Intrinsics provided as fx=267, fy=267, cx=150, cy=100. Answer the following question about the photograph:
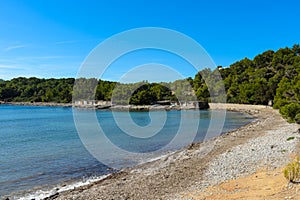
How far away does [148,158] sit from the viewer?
66.2 feet

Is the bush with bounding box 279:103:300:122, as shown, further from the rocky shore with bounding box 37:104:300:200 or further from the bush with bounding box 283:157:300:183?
the bush with bounding box 283:157:300:183

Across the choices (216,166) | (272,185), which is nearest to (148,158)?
(216,166)

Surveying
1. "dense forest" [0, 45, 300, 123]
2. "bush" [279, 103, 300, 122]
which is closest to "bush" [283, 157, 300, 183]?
"bush" [279, 103, 300, 122]

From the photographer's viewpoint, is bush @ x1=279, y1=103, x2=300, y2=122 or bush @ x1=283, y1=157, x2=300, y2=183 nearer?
bush @ x1=283, y1=157, x2=300, y2=183

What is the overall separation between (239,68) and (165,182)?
110m

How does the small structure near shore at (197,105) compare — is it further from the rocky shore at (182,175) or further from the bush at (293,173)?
the bush at (293,173)

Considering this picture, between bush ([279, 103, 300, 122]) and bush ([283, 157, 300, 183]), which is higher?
bush ([279, 103, 300, 122])

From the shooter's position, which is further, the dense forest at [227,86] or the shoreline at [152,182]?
the dense forest at [227,86]

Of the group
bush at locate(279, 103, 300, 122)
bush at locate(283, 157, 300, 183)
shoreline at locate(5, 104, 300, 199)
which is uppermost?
bush at locate(279, 103, 300, 122)

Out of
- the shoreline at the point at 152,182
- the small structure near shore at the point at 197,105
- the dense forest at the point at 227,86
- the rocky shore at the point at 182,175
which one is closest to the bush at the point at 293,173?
the rocky shore at the point at 182,175

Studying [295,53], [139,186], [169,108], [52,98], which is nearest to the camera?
[139,186]

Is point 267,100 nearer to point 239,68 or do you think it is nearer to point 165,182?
point 239,68

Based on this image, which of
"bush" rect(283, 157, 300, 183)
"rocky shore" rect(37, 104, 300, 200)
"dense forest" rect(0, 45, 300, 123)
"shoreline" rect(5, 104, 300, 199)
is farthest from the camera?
"dense forest" rect(0, 45, 300, 123)

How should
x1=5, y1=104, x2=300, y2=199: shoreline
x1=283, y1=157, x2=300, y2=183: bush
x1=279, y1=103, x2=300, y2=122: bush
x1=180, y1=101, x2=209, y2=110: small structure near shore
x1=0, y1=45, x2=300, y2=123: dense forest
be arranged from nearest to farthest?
x1=283, y1=157, x2=300, y2=183: bush, x1=5, y1=104, x2=300, y2=199: shoreline, x1=279, y1=103, x2=300, y2=122: bush, x1=0, y1=45, x2=300, y2=123: dense forest, x1=180, y1=101, x2=209, y2=110: small structure near shore
